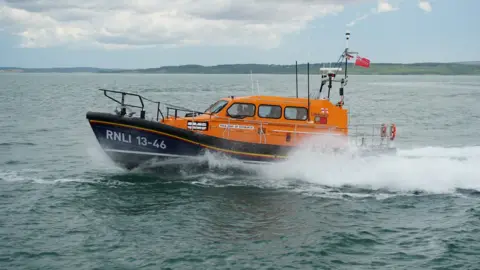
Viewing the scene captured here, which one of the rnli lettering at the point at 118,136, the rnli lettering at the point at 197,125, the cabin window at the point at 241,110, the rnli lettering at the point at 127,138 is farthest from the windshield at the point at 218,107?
the rnli lettering at the point at 118,136

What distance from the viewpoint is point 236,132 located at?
15.9 metres

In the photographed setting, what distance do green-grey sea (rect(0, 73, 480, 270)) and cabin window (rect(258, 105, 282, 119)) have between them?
1.49 m

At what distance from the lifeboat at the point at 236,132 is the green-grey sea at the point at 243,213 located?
456mm

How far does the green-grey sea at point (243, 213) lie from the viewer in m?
10.1

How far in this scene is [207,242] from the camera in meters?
10.7

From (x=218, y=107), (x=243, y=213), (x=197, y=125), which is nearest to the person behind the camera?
(x=243, y=213)

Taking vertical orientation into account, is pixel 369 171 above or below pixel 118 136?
below

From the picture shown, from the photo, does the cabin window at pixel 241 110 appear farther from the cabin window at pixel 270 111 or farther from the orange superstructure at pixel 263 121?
the cabin window at pixel 270 111

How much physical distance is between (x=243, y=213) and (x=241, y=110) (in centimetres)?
416

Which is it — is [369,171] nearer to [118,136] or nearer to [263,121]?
[263,121]

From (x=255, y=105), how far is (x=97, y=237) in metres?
6.77

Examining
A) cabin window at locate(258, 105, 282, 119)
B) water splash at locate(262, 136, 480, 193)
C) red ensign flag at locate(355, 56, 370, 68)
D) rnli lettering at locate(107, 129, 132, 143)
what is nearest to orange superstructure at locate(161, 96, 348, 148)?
cabin window at locate(258, 105, 282, 119)

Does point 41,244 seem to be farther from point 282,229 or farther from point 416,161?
point 416,161

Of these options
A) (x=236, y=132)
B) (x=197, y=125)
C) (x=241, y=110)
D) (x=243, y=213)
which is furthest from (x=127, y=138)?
(x=243, y=213)
